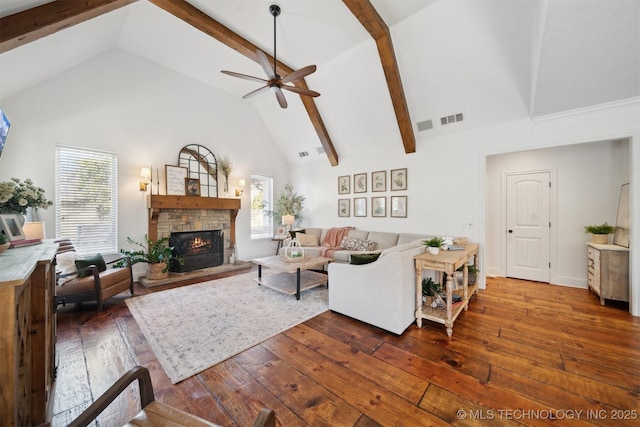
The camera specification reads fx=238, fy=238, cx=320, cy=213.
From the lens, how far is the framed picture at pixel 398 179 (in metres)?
5.11

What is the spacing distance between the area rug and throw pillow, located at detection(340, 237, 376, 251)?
149 cm

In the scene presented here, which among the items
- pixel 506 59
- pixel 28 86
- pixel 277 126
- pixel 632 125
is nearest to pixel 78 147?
pixel 28 86

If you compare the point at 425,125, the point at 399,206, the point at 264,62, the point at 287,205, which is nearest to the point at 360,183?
the point at 399,206

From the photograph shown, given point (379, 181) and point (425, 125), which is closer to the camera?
point (425, 125)

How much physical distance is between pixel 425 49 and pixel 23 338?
4.97 metres

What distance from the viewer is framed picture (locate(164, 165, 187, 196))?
4762 mm

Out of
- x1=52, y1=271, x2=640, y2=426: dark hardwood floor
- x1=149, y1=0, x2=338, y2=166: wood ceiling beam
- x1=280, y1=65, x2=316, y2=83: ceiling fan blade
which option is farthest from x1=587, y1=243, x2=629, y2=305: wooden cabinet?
x1=149, y1=0, x2=338, y2=166: wood ceiling beam

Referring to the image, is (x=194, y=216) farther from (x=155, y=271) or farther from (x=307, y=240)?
(x=307, y=240)

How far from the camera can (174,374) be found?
194 centimetres

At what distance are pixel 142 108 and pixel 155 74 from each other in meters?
0.73

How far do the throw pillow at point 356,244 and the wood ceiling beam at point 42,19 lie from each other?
16.4ft

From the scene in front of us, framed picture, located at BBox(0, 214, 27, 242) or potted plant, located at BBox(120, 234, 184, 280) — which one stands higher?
framed picture, located at BBox(0, 214, 27, 242)

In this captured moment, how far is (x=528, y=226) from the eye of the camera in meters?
4.45

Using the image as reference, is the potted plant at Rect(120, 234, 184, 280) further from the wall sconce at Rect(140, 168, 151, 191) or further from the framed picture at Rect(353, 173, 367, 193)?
the framed picture at Rect(353, 173, 367, 193)
